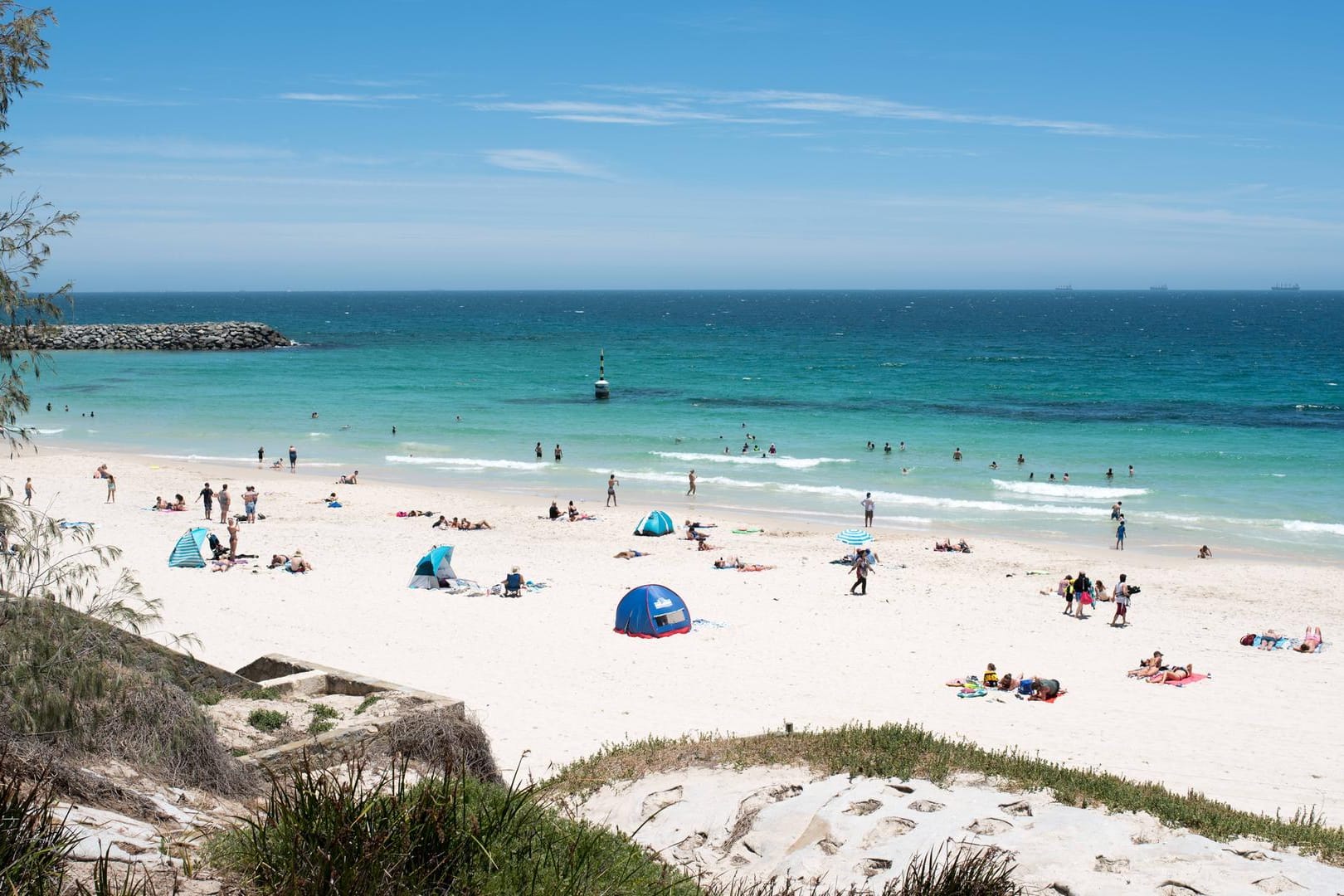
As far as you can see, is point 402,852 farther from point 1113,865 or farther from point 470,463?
point 470,463

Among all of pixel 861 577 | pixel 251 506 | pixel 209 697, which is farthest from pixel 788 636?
pixel 251 506

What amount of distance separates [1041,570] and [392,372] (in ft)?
210

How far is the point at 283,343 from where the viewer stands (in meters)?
104

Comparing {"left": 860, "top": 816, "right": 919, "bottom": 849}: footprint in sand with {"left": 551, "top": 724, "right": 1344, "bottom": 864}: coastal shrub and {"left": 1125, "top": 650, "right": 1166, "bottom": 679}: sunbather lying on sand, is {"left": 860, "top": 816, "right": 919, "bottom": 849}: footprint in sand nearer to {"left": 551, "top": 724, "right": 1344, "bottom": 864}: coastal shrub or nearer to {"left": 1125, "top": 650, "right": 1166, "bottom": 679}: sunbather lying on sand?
{"left": 551, "top": 724, "right": 1344, "bottom": 864}: coastal shrub

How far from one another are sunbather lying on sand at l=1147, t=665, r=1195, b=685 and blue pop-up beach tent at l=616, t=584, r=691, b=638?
26.5 feet

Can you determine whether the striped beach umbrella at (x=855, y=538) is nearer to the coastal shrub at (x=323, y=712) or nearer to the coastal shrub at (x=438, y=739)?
the coastal shrub at (x=438, y=739)

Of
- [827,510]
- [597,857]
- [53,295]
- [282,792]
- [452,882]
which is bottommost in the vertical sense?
[827,510]

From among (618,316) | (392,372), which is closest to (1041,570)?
(392,372)

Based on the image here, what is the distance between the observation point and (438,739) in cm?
1040

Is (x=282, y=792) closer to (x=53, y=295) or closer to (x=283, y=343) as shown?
(x=53, y=295)

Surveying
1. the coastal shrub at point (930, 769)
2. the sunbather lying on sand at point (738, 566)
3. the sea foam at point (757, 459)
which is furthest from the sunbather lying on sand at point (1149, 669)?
the sea foam at point (757, 459)

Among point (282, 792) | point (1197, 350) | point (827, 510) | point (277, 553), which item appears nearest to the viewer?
point (282, 792)

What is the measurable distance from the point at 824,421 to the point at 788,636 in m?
37.8

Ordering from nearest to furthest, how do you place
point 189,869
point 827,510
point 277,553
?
1. point 189,869
2. point 277,553
3. point 827,510
